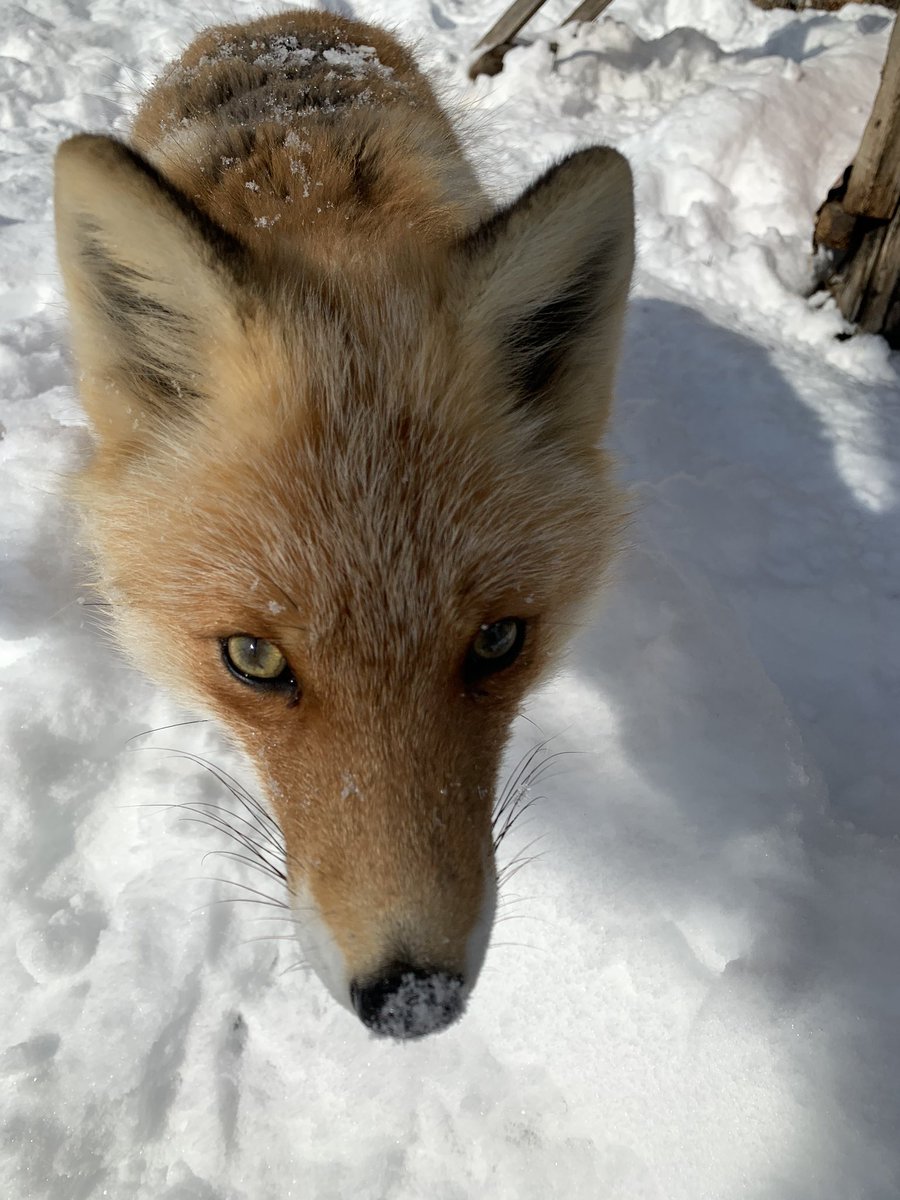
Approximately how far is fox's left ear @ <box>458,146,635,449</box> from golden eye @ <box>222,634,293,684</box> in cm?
92

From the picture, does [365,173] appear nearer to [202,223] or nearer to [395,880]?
[202,223]

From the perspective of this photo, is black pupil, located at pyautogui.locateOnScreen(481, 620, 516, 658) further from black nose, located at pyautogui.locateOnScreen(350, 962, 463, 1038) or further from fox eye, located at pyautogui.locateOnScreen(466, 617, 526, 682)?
black nose, located at pyautogui.locateOnScreen(350, 962, 463, 1038)

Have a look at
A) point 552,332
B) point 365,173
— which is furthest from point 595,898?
point 365,173

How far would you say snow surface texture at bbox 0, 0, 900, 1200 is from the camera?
2111mm

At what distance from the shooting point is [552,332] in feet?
7.17

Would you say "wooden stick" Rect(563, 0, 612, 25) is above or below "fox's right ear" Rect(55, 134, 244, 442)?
above

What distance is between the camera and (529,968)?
2.46 meters

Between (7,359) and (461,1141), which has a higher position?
(7,359)

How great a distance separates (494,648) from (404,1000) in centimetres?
81

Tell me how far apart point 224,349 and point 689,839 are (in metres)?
2.08

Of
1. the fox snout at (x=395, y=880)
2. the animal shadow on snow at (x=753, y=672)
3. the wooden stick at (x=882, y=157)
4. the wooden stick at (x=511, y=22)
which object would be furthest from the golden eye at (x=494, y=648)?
the wooden stick at (x=511, y=22)

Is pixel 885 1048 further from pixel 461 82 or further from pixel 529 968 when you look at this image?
pixel 461 82

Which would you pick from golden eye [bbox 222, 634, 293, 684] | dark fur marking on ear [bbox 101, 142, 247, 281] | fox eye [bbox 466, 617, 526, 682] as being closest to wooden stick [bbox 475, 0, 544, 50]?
dark fur marking on ear [bbox 101, 142, 247, 281]

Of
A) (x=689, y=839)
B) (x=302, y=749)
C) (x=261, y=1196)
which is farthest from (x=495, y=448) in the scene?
(x=261, y=1196)
